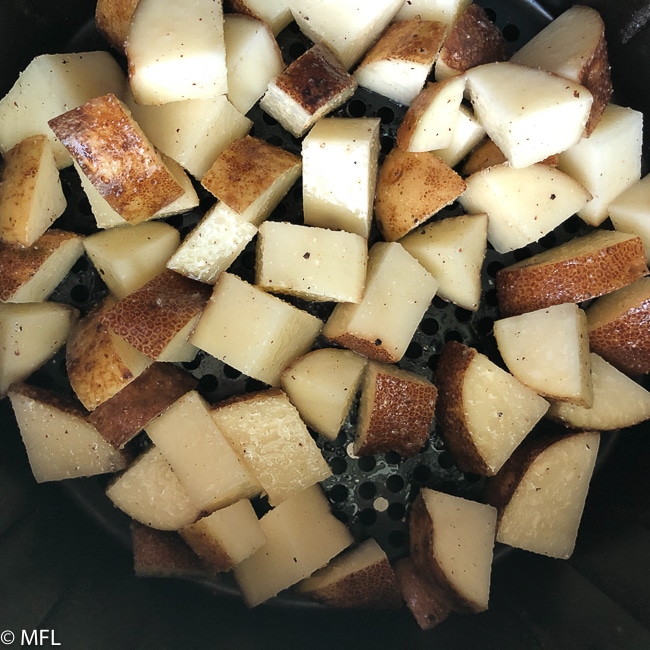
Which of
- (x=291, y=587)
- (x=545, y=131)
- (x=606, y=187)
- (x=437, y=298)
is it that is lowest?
(x=291, y=587)

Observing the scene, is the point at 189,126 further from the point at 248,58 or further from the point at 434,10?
the point at 434,10

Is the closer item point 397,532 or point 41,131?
point 41,131

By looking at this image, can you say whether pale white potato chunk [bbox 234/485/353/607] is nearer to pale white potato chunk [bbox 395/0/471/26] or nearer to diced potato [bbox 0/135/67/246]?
diced potato [bbox 0/135/67/246]

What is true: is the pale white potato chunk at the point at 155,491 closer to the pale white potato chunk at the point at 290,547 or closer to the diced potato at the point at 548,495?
the pale white potato chunk at the point at 290,547

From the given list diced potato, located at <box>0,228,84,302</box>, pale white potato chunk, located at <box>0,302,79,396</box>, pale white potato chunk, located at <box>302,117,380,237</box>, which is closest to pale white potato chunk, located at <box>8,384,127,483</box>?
pale white potato chunk, located at <box>0,302,79,396</box>

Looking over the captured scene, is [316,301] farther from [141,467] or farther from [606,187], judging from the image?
[606,187]

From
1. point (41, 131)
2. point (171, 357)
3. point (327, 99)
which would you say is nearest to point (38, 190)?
point (41, 131)

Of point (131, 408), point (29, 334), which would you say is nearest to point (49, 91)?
point (29, 334)
